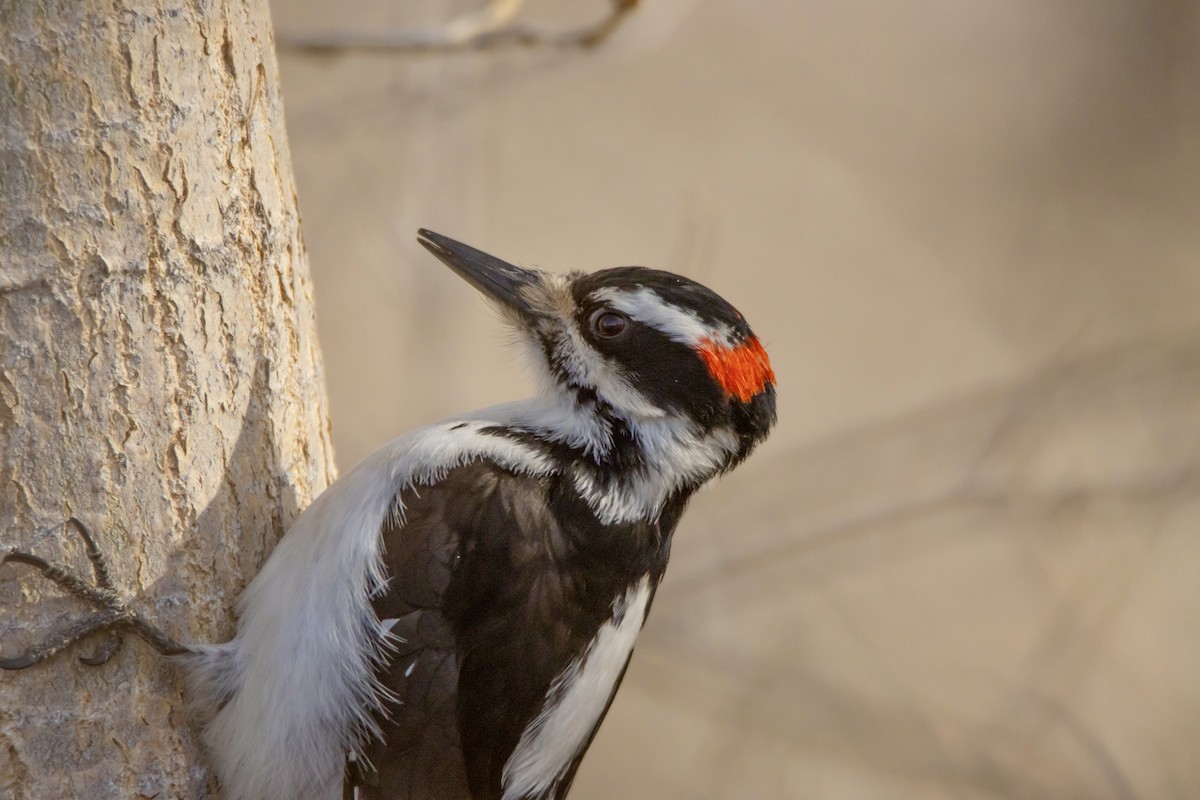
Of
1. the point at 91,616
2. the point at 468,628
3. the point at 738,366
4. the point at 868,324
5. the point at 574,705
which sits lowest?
the point at 868,324

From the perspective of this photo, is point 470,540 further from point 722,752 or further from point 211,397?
point 722,752

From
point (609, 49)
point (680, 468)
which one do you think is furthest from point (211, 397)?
point (609, 49)

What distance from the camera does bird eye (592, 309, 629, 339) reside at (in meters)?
2.40

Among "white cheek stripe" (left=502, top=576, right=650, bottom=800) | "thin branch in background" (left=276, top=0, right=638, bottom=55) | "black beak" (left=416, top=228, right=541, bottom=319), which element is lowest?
"white cheek stripe" (left=502, top=576, right=650, bottom=800)

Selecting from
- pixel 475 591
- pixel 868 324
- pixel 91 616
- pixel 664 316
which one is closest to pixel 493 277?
pixel 664 316

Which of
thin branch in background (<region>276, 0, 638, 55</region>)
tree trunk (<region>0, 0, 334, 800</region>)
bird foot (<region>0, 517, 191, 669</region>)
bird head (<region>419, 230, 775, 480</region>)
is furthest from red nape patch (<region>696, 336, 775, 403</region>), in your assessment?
thin branch in background (<region>276, 0, 638, 55</region>)

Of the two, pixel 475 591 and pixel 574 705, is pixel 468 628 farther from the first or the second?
pixel 574 705

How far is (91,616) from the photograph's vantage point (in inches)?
72.6

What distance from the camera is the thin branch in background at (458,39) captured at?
3314 millimetres

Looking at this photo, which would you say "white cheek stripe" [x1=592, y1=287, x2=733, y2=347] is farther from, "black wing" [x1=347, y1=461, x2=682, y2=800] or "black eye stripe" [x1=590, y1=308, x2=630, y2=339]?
"black wing" [x1=347, y1=461, x2=682, y2=800]

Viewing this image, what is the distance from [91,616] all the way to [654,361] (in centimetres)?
120

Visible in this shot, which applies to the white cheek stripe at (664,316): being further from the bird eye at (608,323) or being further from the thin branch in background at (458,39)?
the thin branch in background at (458,39)

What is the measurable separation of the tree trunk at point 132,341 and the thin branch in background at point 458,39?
1316 mm

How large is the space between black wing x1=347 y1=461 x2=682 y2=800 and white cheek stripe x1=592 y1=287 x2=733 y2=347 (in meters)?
0.46
